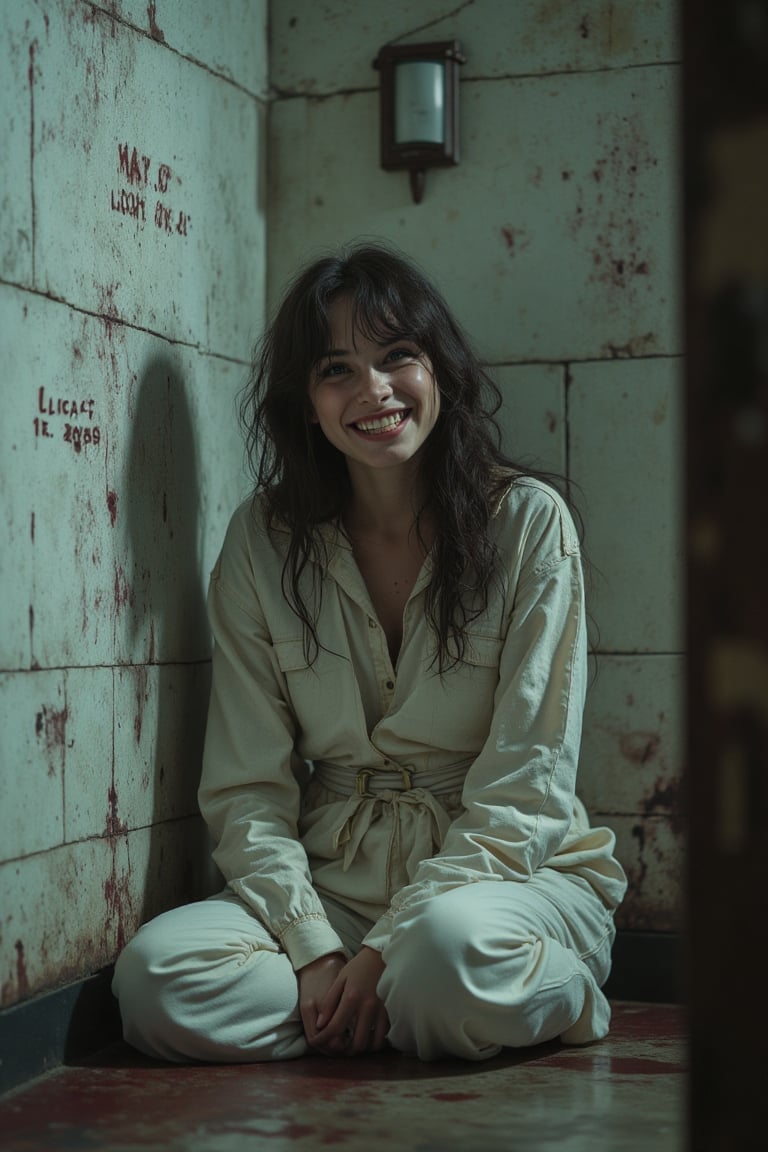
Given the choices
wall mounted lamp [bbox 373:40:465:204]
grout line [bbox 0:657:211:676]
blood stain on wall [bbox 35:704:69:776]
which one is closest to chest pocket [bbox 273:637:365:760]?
grout line [bbox 0:657:211:676]

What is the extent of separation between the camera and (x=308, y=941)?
2.69 metres

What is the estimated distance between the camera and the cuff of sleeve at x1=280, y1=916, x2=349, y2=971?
269cm

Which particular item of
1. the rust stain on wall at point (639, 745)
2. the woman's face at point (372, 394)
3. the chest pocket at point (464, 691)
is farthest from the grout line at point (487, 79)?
the rust stain on wall at point (639, 745)

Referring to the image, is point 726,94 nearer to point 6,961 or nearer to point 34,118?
point 34,118

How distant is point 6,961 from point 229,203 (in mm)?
1847

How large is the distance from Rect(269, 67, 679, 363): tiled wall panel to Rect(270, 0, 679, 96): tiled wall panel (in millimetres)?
45

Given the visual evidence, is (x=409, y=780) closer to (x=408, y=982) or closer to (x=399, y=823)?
(x=399, y=823)

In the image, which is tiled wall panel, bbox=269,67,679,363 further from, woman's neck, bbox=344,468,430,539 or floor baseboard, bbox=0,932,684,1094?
floor baseboard, bbox=0,932,684,1094

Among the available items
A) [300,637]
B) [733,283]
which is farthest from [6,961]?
[733,283]

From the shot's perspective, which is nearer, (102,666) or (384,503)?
(102,666)

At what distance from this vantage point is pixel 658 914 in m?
3.31

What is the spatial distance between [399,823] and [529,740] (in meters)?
0.33

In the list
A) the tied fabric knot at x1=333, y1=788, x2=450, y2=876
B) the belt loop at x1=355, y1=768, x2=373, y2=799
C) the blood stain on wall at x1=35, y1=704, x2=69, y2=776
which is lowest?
the tied fabric knot at x1=333, y1=788, x2=450, y2=876

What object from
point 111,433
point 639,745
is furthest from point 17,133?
point 639,745
